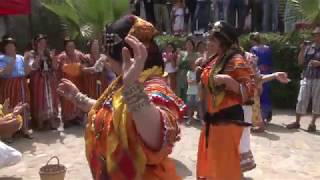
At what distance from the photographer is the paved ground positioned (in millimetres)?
6316

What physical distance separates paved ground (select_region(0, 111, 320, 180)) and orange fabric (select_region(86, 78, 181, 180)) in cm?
355

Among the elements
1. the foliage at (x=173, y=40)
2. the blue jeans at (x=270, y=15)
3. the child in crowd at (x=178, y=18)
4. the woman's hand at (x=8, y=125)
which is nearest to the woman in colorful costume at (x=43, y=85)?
the foliage at (x=173, y=40)

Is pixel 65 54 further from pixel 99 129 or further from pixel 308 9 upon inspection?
pixel 99 129

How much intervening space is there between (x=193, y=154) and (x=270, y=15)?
26.6 ft

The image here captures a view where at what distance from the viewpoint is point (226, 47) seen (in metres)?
4.55

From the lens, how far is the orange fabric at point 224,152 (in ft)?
15.2

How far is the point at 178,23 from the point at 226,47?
9654 mm

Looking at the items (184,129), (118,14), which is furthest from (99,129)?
(118,14)

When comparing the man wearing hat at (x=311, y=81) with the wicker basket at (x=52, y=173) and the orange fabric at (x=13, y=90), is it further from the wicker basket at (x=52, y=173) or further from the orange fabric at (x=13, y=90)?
the wicker basket at (x=52, y=173)

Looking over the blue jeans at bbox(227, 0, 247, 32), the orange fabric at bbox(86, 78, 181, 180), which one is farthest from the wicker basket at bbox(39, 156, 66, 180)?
the blue jeans at bbox(227, 0, 247, 32)

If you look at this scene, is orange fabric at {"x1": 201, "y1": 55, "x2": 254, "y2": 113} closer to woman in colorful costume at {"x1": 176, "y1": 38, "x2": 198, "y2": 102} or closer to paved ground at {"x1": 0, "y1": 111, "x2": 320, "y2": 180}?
paved ground at {"x1": 0, "y1": 111, "x2": 320, "y2": 180}

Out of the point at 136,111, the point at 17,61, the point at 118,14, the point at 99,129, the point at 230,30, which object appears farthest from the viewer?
the point at 118,14

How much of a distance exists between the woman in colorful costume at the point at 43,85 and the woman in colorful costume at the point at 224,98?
178 inches

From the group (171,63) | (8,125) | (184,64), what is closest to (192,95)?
(184,64)
